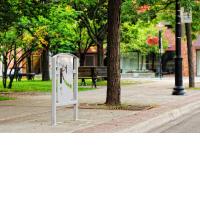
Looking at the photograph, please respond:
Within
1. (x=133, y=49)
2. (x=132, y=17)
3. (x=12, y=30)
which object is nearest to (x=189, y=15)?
(x=132, y=17)

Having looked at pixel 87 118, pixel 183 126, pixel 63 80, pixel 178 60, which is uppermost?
pixel 178 60

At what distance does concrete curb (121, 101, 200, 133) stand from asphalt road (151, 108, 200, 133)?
167mm

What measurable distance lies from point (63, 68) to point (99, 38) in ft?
85.6

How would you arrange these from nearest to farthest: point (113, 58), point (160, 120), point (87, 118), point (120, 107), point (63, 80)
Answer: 1. point (63, 80)
2. point (87, 118)
3. point (160, 120)
4. point (120, 107)
5. point (113, 58)

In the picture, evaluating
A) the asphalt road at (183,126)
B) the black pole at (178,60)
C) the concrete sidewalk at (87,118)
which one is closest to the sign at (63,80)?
the concrete sidewalk at (87,118)

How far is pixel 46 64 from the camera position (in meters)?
44.1

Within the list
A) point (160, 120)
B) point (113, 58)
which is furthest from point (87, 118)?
point (113, 58)

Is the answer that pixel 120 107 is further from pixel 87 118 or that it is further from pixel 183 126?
pixel 183 126

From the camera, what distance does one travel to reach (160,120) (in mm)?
14648

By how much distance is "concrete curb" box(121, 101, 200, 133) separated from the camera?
505 inches

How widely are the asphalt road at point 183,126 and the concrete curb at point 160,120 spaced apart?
0.17 metres

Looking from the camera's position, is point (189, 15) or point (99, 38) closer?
point (189, 15)

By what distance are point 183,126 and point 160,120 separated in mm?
749
